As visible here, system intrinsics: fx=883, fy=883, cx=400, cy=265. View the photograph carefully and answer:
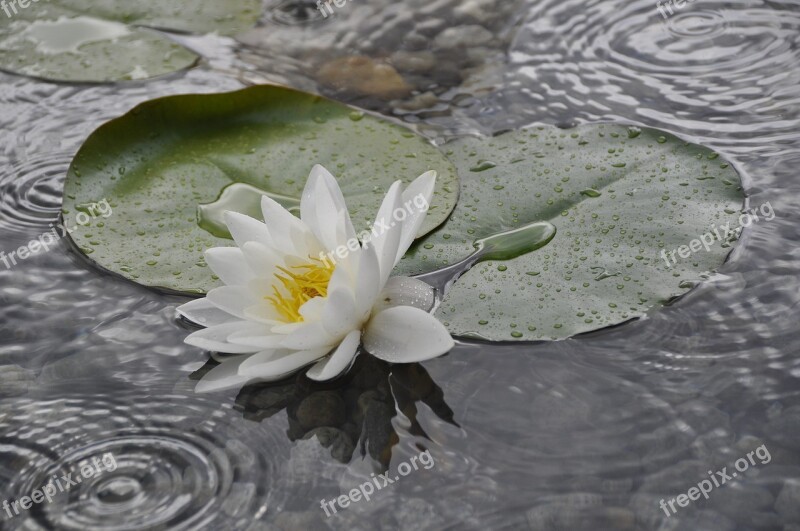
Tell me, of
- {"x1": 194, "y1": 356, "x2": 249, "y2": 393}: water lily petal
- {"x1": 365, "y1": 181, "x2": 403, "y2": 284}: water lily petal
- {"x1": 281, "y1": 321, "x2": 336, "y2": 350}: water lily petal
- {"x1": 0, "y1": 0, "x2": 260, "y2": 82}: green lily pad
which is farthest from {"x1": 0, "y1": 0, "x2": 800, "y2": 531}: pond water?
{"x1": 0, "y1": 0, "x2": 260, "y2": 82}: green lily pad

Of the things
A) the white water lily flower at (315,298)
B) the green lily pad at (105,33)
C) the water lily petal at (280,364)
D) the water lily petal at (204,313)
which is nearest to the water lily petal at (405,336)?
the white water lily flower at (315,298)

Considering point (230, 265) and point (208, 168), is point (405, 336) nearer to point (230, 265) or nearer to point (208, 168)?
point (230, 265)

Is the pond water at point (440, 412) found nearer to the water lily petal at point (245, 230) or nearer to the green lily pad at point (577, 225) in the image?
the green lily pad at point (577, 225)

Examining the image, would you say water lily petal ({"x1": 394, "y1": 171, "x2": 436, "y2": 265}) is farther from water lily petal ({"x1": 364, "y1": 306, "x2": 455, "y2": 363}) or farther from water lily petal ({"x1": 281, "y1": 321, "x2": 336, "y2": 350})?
water lily petal ({"x1": 281, "y1": 321, "x2": 336, "y2": 350})

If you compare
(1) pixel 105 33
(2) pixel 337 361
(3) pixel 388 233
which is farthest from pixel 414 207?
(1) pixel 105 33

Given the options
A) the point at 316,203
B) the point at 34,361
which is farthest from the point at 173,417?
the point at 316,203
